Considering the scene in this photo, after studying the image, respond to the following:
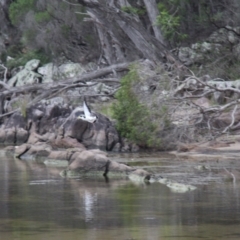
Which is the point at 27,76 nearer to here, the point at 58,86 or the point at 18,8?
the point at 18,8

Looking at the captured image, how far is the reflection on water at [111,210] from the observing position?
1305 cm

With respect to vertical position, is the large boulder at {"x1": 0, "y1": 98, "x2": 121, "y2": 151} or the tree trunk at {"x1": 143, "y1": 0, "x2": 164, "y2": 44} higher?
the tree trunk at {"x1": 143, "y1": 0, "x2": 164, "y2": 44}

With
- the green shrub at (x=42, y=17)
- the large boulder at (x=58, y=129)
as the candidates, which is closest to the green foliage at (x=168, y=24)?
the large boulder at (x=58, y=129)

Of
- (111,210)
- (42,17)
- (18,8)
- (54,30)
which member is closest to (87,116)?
(111,210)

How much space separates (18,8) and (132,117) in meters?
20.2

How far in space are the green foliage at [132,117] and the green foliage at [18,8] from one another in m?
17.6

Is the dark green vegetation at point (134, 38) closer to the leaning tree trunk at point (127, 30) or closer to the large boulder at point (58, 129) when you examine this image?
the leaning tree trunk at point (127, 30)

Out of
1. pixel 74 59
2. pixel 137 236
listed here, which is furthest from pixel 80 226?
pixel 74 59

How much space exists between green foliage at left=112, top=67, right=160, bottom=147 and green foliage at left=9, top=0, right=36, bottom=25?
1764cm

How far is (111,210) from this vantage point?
15.2 metres

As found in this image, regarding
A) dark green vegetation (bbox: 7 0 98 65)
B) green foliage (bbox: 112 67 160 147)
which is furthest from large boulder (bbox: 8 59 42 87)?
green foliage (bbox: 112 67 160 147)

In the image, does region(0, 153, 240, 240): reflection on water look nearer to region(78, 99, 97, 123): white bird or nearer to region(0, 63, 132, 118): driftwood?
region(78, 99, 97, 123): white bird

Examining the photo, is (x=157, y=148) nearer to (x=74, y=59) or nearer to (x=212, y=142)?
(x=212, y=142)

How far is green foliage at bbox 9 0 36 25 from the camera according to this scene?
44.0m
